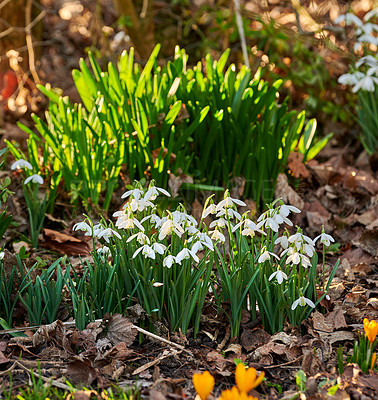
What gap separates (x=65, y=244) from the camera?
2779mm

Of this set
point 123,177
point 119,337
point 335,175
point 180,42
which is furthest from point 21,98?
point 119,337

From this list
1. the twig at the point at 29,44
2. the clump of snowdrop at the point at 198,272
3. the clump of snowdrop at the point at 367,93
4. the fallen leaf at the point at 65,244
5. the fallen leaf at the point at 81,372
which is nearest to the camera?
the fallen leaf at the point at 81,372

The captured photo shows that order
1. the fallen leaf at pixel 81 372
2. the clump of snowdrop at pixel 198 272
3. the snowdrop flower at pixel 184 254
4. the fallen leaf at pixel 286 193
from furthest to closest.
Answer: the fallen leaf at pixel 286 193 < the clump of snowdrop at pixel 198 272 < the snowdrop flower at pixel 184 254 < the fallen leaf at pixel 81 372

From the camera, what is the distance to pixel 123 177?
10.3 feet

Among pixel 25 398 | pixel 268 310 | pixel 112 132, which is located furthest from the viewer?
pixel 112 132

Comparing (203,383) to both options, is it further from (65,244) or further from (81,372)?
(65,244)

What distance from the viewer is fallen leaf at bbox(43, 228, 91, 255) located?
2.75 m

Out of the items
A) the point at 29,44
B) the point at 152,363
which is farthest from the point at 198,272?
the point at 29,44

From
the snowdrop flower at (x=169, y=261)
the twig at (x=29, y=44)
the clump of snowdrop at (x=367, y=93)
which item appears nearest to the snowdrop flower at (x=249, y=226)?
the snowdrop flower at (x=169, y=261)

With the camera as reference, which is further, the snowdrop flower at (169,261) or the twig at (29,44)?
the twig at (29,44)

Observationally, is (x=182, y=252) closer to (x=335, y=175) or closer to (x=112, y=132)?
(x=112, y=132)

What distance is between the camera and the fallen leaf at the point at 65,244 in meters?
2.75

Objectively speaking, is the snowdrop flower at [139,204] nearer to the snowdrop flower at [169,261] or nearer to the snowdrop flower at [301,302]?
the snowdrop flower at [169,261]

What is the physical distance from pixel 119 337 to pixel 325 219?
1.61m
